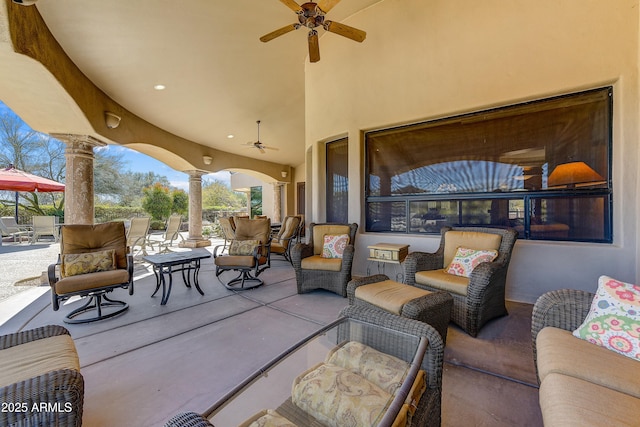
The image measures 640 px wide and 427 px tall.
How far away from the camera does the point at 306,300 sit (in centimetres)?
337

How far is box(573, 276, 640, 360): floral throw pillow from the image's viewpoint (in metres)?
1.31

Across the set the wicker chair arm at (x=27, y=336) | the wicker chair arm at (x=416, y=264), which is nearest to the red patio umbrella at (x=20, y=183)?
the wicker chair arm at (x=27, y=336)

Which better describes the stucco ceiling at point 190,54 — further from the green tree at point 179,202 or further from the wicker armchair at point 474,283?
the green tree at point 179,202

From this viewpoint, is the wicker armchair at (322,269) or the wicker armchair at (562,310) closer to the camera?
the wicker armchair at (562,310)

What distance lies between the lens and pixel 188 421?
76 centimetres

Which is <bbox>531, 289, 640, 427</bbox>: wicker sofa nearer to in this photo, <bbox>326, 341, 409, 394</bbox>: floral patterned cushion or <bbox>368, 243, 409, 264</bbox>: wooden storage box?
<bbox>326, 341, 409, 394</bbox>: floral patterned cushion

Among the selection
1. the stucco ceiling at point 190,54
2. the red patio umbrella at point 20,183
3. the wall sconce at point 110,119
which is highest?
the stucco ceiling at point 190,54

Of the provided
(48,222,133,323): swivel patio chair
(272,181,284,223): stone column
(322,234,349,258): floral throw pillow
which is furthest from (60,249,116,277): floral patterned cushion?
(272,181,284,223): stone column

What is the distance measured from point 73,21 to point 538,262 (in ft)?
19.9

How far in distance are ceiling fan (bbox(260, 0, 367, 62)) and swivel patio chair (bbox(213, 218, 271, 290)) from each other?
8.88 feet

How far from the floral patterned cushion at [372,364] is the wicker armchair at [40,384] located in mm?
1077

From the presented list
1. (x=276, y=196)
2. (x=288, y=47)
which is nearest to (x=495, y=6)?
(x=288, y=47)

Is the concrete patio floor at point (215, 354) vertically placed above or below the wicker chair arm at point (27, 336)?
below

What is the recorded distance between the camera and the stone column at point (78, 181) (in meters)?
4.51
